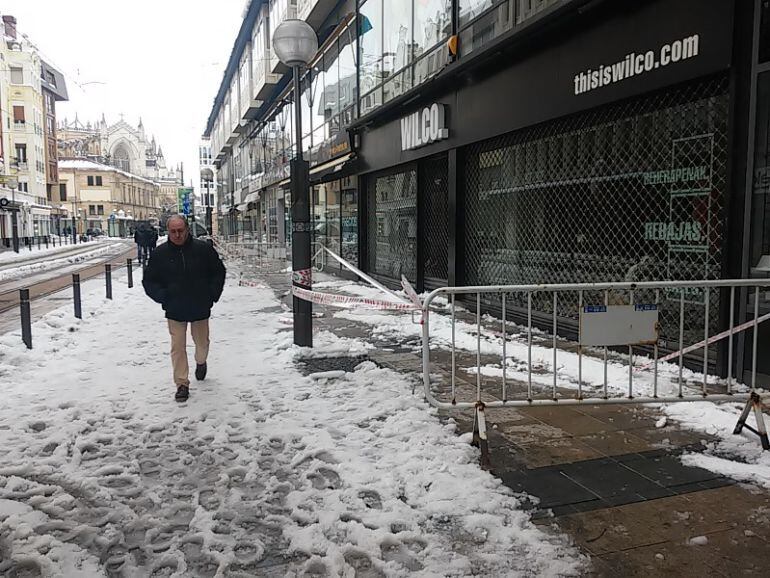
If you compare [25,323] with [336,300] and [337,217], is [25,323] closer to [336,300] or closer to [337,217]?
[336,300]

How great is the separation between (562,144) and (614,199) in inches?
55.5

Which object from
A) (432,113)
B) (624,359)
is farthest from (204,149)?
(624,359)

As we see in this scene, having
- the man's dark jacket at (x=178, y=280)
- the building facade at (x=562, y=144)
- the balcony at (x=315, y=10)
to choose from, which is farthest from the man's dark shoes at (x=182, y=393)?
the balcony at (x=315, y=10)

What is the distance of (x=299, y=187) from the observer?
8195 millimetres

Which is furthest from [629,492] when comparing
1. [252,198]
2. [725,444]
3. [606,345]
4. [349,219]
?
[252,198]

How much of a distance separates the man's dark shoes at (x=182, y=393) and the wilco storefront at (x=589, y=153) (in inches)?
205

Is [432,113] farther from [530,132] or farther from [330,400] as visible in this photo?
[330,400]

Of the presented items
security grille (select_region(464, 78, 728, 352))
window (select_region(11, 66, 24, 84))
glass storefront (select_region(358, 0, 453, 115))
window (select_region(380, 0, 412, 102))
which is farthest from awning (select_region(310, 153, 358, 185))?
window (select_region(11, 66, 24, 84))

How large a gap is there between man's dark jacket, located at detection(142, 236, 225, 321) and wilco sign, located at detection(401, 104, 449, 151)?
21.7 ft

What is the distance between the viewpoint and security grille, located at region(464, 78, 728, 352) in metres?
6.70

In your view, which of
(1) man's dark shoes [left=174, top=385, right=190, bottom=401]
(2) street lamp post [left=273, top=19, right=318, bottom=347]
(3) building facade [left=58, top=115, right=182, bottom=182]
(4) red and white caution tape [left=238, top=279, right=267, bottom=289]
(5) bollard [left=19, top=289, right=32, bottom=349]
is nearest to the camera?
(1) man's dark shoes [left=174, top=385, right=190, bottom=401]

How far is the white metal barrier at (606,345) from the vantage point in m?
4.66

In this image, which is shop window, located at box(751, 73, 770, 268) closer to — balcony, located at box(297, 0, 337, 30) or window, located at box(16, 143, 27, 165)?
balcony, located at box(297, 0, 337, 30)

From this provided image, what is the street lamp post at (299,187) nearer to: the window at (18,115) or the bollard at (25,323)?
the bollard at (25,323)
